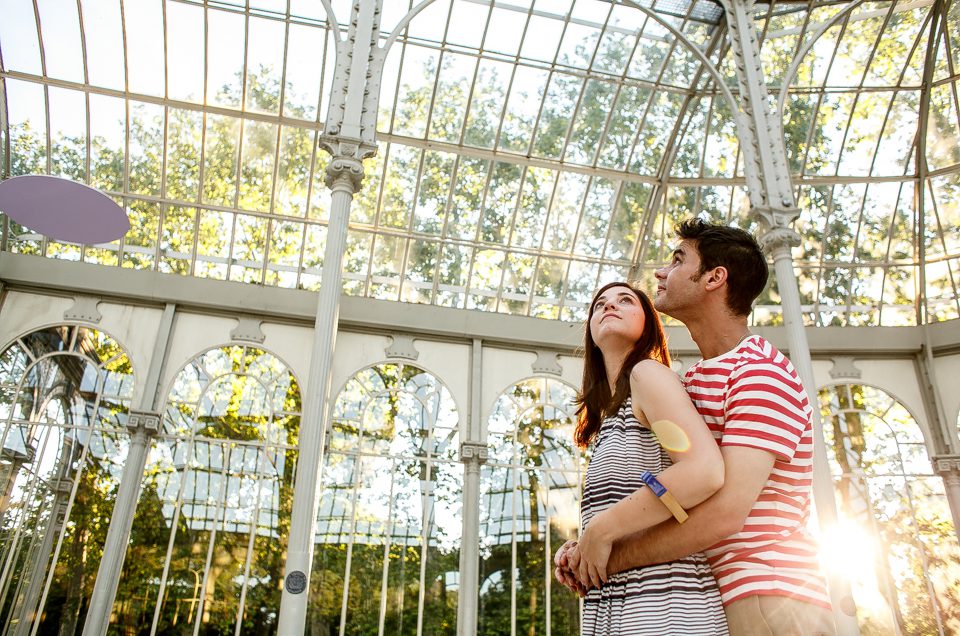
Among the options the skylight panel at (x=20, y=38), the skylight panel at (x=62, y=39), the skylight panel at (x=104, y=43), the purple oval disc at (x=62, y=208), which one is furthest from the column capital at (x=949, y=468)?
→ the skylight panel at (x=20, y=38)

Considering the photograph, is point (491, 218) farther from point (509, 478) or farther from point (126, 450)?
point (126, 450)

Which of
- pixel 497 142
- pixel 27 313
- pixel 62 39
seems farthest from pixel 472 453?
pixel 62 39

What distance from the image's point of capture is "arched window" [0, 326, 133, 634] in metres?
13.0

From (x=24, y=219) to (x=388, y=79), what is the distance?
7.75 metres

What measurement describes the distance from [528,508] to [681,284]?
1378 centimetres

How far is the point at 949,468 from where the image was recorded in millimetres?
15242

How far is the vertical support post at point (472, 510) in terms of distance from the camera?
13906 mm

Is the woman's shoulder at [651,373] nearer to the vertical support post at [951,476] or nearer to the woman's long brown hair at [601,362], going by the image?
the woman's long brown hair at [601,362]

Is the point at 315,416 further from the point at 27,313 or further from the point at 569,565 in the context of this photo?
A: the point at 27,313

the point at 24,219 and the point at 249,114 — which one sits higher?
the point at 249,114

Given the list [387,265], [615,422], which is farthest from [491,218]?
[615,422]

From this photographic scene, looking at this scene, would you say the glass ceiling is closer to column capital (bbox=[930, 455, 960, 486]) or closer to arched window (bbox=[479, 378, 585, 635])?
arched window (bbox=[479, 378, 585, 635])

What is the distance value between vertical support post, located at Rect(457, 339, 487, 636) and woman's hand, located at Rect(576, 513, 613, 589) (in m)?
13.0

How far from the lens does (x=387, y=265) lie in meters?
17.2
